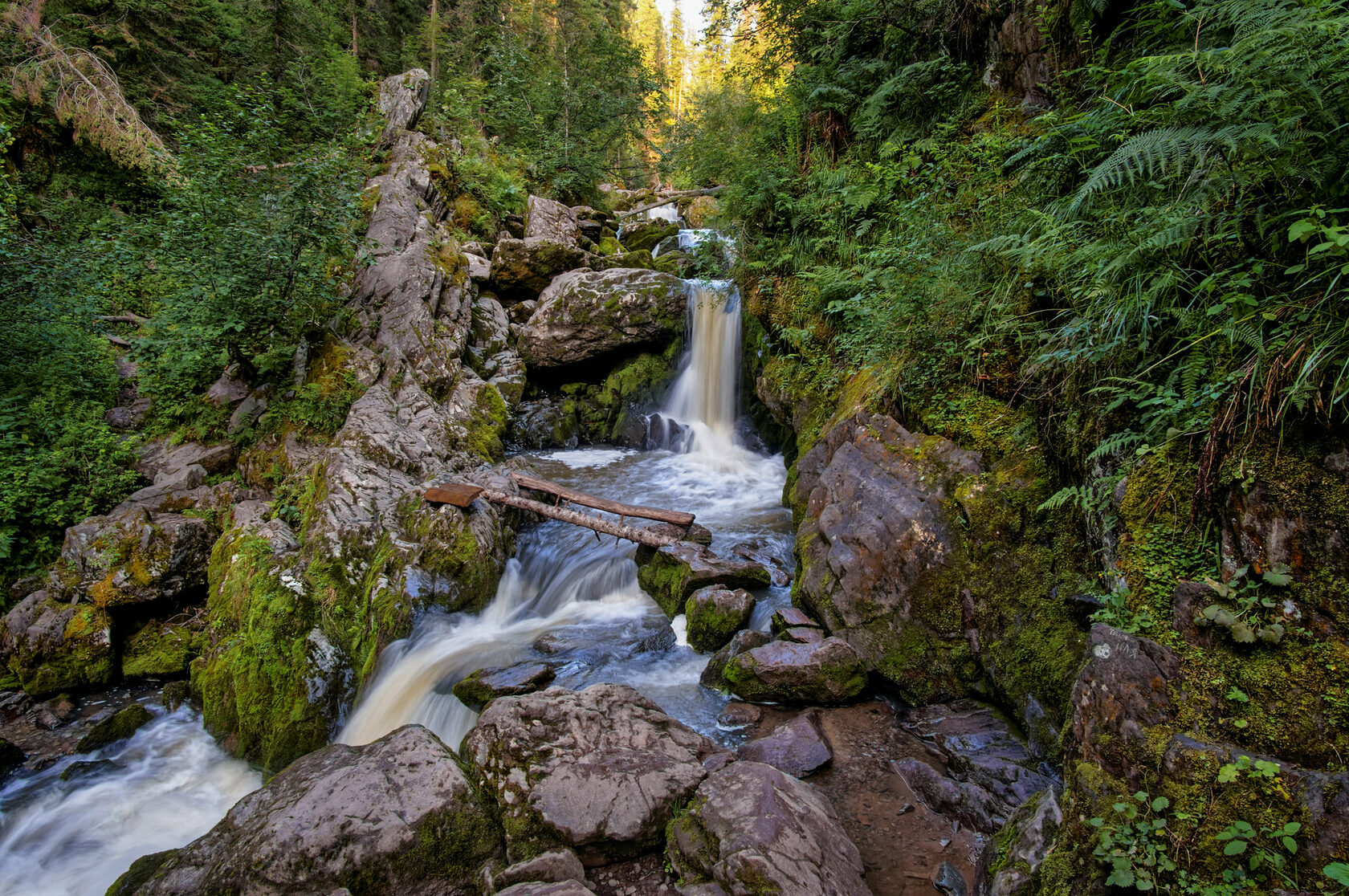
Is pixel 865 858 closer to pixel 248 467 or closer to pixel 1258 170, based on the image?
pixel 1258 170

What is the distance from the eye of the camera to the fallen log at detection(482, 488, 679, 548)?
6.55m

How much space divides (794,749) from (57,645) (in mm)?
7962

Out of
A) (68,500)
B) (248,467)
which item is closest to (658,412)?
(248,467)

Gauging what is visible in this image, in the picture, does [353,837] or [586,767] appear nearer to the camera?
[353,837]

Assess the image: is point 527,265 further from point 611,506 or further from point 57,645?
point 57,645

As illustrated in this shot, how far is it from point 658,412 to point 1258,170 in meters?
10.0

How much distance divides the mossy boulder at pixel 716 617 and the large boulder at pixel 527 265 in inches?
412

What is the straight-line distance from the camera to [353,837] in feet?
10.2

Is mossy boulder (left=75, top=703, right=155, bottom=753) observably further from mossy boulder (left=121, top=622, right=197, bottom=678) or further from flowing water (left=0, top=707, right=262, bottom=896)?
mossy boulder (left=121, top=622, right=197, bottom=678)

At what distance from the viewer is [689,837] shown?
293cm

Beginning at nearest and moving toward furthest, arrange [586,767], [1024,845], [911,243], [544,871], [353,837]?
[1024,845] → [544,871] → [353,837] → [586,767] → [911,243]

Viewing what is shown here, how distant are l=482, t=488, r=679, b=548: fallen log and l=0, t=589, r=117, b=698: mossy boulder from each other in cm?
439

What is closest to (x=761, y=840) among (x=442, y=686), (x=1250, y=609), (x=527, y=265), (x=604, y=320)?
(x=1250, y=609)

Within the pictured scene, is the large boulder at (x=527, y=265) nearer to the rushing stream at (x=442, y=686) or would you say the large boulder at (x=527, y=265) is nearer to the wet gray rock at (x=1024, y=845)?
the rushing stream at (x=442, y=686)
